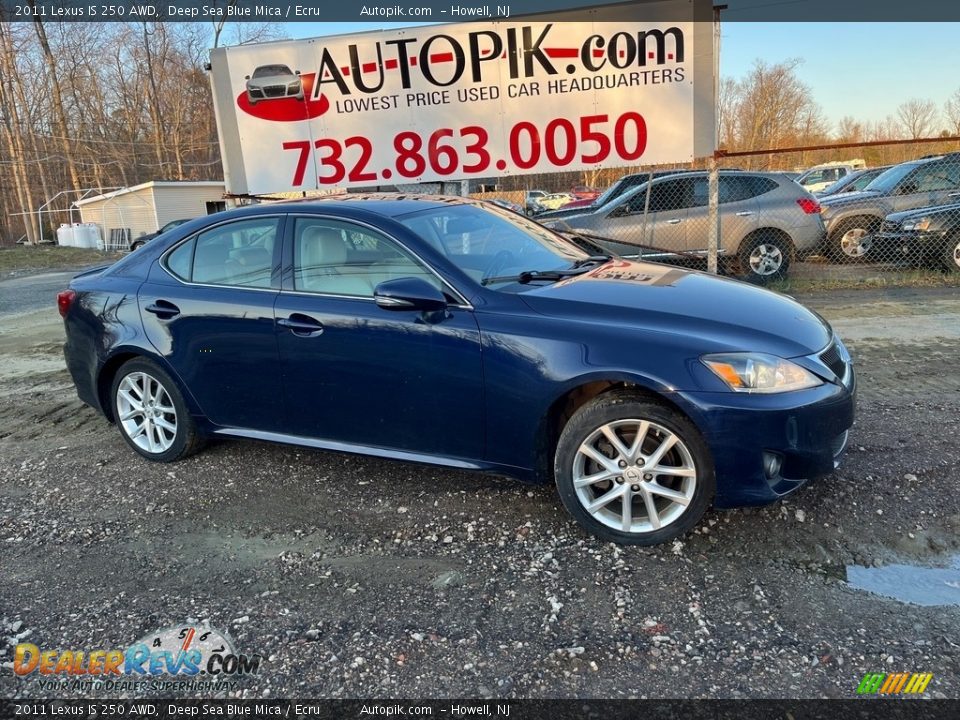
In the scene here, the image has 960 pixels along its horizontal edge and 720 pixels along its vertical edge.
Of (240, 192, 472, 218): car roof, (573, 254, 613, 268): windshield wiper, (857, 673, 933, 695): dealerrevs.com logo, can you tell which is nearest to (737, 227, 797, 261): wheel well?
(573, 254, 613, 268): windshield wiper

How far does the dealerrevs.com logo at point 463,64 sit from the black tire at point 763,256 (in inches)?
104

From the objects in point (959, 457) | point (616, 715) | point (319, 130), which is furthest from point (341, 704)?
point (319, 130)

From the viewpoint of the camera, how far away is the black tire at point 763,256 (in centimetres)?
917

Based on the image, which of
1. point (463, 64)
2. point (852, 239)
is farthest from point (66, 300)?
point (852, 239)

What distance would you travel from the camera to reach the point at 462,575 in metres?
2.94

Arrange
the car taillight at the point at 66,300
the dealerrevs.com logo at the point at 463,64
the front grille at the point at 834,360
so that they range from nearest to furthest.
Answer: the front grille at the point at 834,360
the car taillight at the point at 66,300
the dealerrevs.com logo at the point at 463,64

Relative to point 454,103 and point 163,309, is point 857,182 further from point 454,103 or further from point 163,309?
point 163,309

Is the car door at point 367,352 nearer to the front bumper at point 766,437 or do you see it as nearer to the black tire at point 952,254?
the front bumper at point 766,437

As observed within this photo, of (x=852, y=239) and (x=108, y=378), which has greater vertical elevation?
(x=108, y=378)

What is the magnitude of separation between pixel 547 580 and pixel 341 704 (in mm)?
993

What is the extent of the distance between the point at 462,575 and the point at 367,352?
1.20m

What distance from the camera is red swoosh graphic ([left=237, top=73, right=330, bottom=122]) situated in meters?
8.46

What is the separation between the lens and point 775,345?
2988 mm
